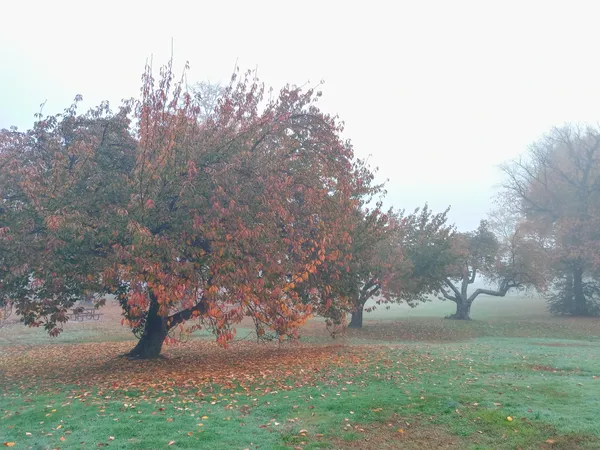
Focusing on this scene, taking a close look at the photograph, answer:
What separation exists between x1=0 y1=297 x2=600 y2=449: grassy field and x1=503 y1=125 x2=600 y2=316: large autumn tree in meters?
23.0

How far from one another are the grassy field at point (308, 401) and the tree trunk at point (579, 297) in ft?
84.8

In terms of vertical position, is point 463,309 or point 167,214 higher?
point 167,214

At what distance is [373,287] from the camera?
28.9m

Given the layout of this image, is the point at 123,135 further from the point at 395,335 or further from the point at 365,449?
the point at 395,335

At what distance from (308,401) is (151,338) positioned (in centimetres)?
727

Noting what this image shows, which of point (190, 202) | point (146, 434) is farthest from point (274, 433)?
point (190, 202)

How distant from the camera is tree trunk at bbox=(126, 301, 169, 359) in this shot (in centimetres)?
1401

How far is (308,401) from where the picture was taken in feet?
27.1

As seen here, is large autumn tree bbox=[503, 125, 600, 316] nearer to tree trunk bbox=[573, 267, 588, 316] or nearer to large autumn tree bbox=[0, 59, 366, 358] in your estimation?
tree trunk bbox=[573, 267, 588, 316]

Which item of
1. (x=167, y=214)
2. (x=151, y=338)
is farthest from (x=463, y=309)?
(x=167, y=214)

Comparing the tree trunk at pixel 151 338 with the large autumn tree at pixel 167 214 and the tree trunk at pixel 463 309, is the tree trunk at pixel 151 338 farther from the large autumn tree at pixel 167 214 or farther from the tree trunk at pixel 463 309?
the tree trunk at pixel 463 309

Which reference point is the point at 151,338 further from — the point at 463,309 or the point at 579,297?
the point at 579,297

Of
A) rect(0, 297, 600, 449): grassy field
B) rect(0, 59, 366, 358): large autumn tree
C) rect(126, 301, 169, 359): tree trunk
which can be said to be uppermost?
rect(0, 59, 366, 358): large autumn tree

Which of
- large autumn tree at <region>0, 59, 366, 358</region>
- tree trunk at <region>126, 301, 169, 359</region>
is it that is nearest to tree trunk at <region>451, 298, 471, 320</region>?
large autumn tree at <region>0, 59, 366, 358</region>
